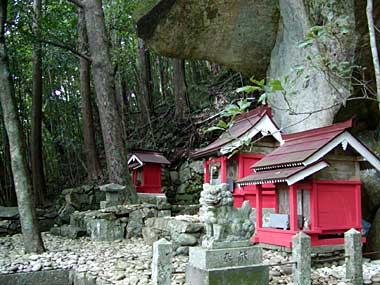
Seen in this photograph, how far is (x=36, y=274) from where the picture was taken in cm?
675

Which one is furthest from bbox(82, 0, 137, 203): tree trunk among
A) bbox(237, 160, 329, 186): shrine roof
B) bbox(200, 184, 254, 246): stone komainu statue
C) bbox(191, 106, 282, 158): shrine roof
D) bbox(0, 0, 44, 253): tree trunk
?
bbox(200, 184, 254, 246): stone komainu statue

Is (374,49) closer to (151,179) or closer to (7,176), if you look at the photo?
(151,179)

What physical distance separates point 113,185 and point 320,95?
5.25 metres

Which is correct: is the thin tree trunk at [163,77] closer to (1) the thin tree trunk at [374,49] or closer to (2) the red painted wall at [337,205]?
(2) the red painted wall at [337,205]

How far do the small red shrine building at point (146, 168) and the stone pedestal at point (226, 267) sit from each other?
7.80 m

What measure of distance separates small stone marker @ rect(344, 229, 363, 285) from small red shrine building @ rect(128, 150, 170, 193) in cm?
781

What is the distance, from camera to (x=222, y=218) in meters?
5.44

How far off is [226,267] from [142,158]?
317 inches

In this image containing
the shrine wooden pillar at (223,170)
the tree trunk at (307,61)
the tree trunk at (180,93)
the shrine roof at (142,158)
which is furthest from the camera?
the tree trunk at (180,93)

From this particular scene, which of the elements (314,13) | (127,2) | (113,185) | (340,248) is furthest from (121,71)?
(340,248)

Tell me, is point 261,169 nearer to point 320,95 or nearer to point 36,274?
point 320,95

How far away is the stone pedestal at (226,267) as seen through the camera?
198 inches

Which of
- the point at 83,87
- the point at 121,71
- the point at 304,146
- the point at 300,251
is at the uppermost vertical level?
the point at 121,71

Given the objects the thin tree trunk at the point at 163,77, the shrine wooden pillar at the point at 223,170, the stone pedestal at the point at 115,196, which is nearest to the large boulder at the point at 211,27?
the shrine wooden pillar at the point at 223,170
